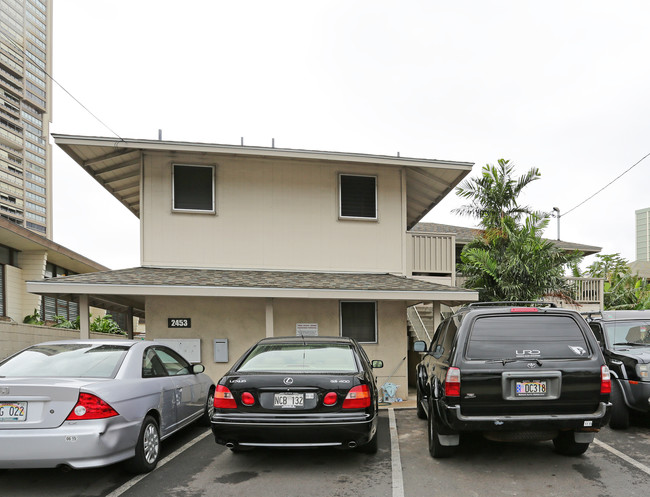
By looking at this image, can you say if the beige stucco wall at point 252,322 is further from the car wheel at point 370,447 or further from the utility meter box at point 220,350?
the car wheel at point 370,447

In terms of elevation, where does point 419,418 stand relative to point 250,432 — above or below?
below

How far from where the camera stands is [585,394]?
5164mm

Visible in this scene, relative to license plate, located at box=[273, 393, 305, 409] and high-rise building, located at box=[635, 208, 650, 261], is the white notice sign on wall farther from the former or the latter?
high-rise building, located at box=[635, 208, 650, 261]

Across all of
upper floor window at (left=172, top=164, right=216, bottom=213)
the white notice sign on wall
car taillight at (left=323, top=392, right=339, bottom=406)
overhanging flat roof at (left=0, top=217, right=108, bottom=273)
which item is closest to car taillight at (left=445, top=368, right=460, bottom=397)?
car taillight at (left=323, top=392, right=339, bottom=406)

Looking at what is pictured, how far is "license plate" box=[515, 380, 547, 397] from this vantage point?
5141 mm

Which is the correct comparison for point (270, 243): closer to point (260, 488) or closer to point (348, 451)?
point (348, 451)

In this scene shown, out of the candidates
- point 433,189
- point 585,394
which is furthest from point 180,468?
point 433,189

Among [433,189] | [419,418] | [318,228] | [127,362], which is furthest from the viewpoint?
[433,189]

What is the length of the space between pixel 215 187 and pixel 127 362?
6468 mm

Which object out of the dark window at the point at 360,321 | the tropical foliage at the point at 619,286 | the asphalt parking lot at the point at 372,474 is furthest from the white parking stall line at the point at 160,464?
the tropical foliage at the point at 619,286

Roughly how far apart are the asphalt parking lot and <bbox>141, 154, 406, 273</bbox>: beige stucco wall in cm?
545

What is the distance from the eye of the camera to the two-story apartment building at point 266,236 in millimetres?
10820

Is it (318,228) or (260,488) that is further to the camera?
(318,228)

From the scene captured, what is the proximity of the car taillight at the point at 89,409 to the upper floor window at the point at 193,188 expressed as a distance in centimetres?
705
